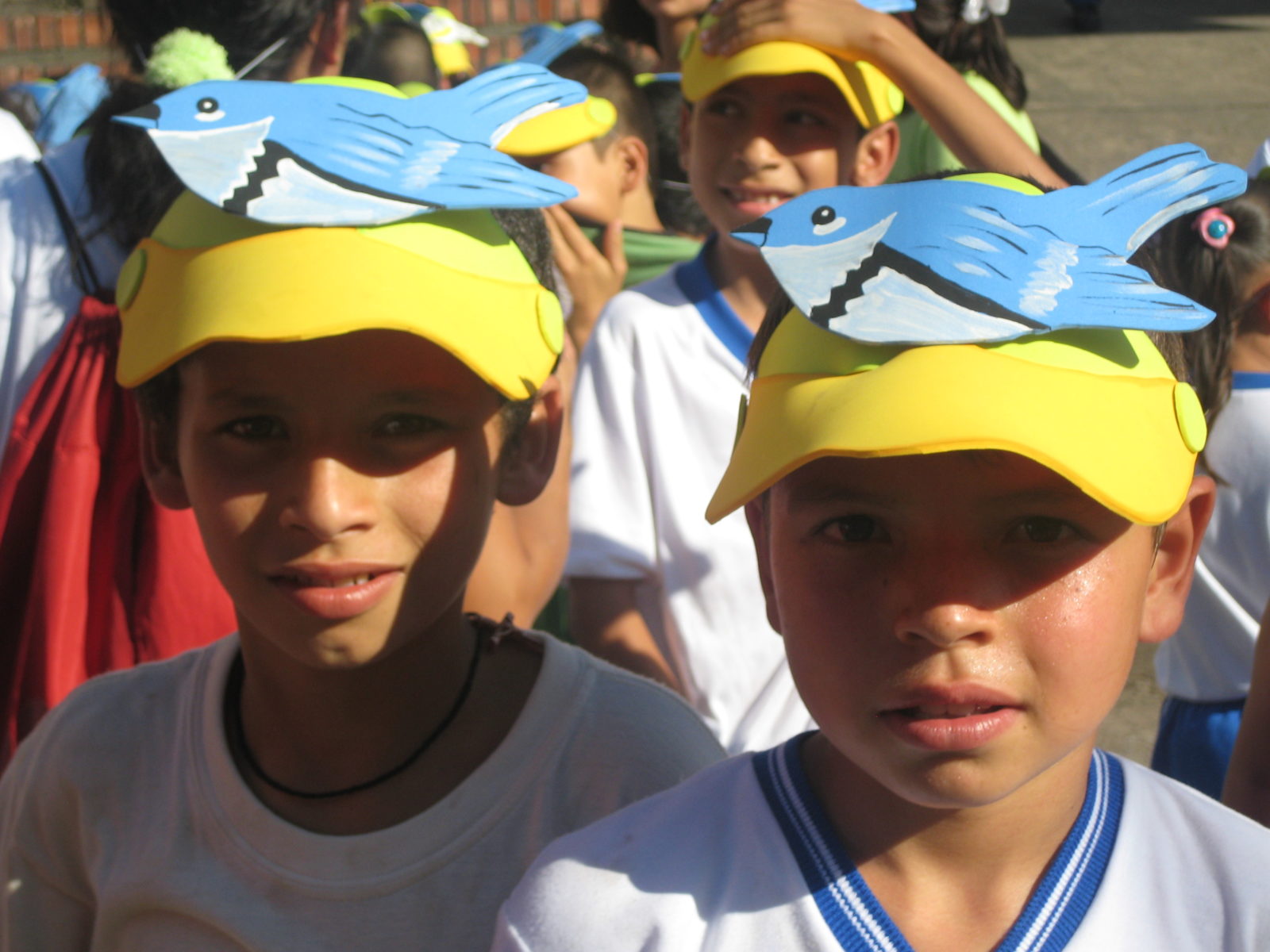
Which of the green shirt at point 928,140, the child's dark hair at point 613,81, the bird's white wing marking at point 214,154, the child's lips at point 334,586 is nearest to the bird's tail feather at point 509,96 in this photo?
the bird's white wing marking at point 214,154

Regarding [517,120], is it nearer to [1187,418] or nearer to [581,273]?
[1187,418]

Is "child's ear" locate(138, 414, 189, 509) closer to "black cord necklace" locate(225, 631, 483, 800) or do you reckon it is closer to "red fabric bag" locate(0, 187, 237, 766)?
"black cord necklace" locate(225, 631, 483, 800)

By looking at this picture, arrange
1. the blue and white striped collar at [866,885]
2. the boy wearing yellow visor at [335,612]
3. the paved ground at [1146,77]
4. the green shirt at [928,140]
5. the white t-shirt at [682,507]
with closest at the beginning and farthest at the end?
the blue and white striped collar at [866,885] → the boy wearing yellow visor at [335,612] → the white t-shirt at [682,507] → the green shirt at [928,140] → the paved ground at [1146,77]

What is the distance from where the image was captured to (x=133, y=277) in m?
1.62

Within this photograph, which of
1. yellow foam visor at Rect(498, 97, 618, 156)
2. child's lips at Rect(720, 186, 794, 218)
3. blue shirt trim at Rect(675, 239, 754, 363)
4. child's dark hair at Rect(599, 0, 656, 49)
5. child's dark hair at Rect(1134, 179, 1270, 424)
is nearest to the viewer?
yellow foam visor at Rect(498, 97, 618, 156)

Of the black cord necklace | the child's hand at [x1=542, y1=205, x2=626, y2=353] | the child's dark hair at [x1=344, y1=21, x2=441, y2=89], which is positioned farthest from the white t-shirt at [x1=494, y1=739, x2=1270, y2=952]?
the child's dark hair at [x1=344, y1=21, x2=441, y2=89]

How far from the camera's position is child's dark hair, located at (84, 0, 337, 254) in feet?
7.10

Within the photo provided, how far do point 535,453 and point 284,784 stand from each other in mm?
519

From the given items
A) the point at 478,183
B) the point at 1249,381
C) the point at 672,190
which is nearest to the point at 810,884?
the point at 478,183

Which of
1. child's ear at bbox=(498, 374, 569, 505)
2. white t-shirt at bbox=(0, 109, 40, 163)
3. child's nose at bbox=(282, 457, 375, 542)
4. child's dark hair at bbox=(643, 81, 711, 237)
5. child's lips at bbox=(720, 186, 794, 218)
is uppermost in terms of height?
child's nose at bbox=(282, 457, 375, 542)

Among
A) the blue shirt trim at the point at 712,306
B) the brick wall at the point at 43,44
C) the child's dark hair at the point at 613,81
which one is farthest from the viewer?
the brick wall at the point at 43,44

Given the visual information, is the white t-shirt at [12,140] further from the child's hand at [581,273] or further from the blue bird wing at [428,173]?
the blue bird wing at [428,173]

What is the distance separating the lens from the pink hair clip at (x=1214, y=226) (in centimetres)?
276

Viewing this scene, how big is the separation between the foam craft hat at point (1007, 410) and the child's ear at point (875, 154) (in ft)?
5.08
